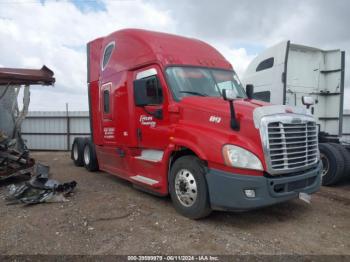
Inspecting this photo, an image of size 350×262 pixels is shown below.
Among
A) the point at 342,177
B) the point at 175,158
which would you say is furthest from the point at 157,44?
the point at 342,177

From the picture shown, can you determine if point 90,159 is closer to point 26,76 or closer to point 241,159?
point 26,76

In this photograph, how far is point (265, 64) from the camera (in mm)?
9031

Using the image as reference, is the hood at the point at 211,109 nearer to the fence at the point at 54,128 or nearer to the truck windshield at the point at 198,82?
the truck windshield at the point at 198,82

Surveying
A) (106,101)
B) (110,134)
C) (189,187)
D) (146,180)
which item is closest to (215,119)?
(189,187)

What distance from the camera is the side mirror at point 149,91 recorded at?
567 cm

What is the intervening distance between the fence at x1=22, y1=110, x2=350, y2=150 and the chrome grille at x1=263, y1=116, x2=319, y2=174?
13.6 meters

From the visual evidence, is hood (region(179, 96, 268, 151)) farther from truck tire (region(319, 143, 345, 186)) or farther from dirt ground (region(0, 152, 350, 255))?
truck tire (region(319, 143, 345, 186))

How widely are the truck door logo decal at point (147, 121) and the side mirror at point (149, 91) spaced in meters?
0.28

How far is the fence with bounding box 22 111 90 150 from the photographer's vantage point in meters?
17.1

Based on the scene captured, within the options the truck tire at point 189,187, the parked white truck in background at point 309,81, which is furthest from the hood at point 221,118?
the parked white truck in background at point 309,81

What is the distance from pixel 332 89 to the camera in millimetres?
8875

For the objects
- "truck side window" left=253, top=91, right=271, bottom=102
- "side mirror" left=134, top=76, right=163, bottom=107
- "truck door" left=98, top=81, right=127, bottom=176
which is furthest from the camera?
"truck side window" left=253, top=91, right=271, bottom=102

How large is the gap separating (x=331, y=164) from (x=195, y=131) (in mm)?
4200

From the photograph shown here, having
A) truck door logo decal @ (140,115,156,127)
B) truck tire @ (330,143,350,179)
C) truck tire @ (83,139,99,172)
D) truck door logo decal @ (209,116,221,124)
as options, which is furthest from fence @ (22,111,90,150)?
truck door logo decal @ (209,116,221,124)
